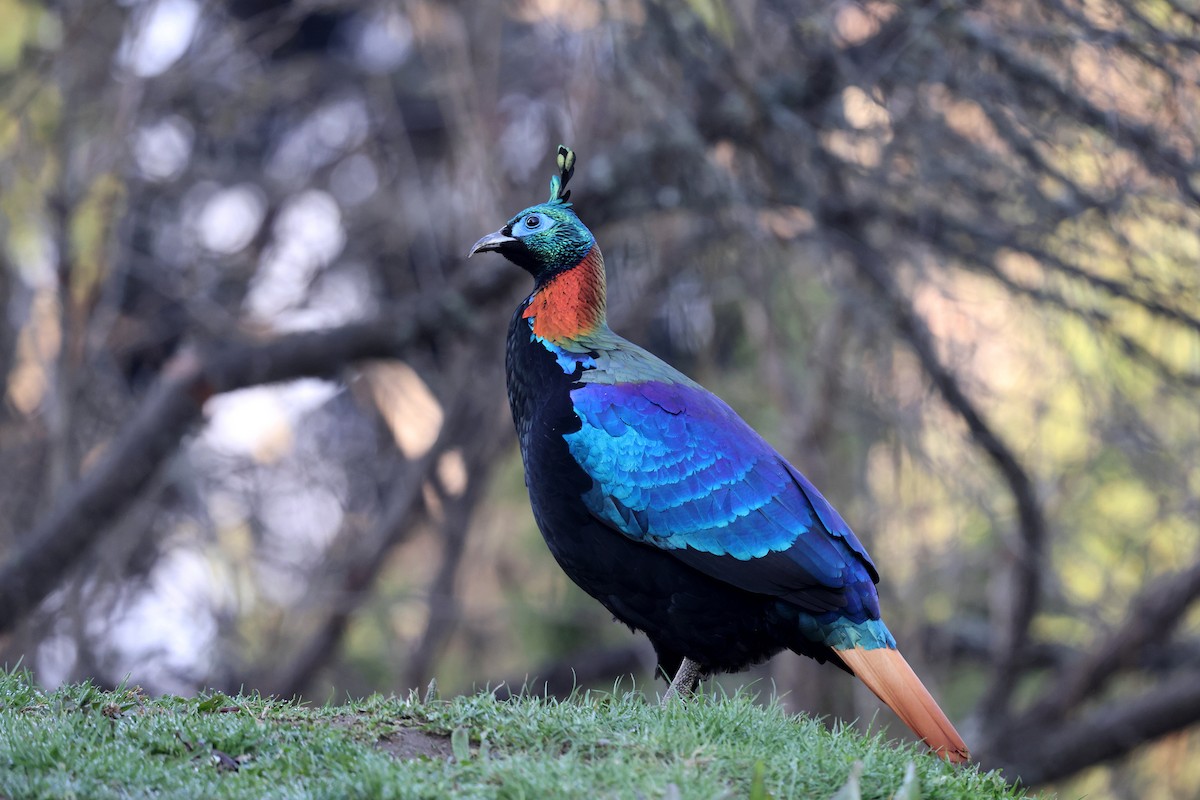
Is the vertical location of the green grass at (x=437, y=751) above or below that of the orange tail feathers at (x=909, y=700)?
above

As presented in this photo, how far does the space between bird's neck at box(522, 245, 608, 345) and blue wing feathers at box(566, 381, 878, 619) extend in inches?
17.0

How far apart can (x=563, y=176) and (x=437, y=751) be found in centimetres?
273

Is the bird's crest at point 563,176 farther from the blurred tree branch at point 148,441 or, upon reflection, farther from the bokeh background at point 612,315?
the blurred tree branch at point 148,441

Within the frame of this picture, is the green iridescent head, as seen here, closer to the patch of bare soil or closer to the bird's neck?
the bird's neck

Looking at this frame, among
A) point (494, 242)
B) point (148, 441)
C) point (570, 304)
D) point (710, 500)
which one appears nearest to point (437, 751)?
point (710, 500)

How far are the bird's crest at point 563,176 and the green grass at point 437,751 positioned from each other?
2.27 meters

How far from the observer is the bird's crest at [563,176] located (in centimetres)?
610

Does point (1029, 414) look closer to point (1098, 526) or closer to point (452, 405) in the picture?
point (1098, 526)

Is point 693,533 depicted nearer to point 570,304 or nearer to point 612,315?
point 570,304

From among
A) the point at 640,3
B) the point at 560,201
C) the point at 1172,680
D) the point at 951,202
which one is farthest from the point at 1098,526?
the point at 560,201

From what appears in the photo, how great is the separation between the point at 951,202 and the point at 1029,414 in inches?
95.1

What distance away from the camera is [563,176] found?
6121mm

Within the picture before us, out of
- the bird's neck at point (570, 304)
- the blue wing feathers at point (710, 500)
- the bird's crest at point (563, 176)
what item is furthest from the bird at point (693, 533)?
the bird's crest at point (563, 176)

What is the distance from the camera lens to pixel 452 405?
1209 cm
